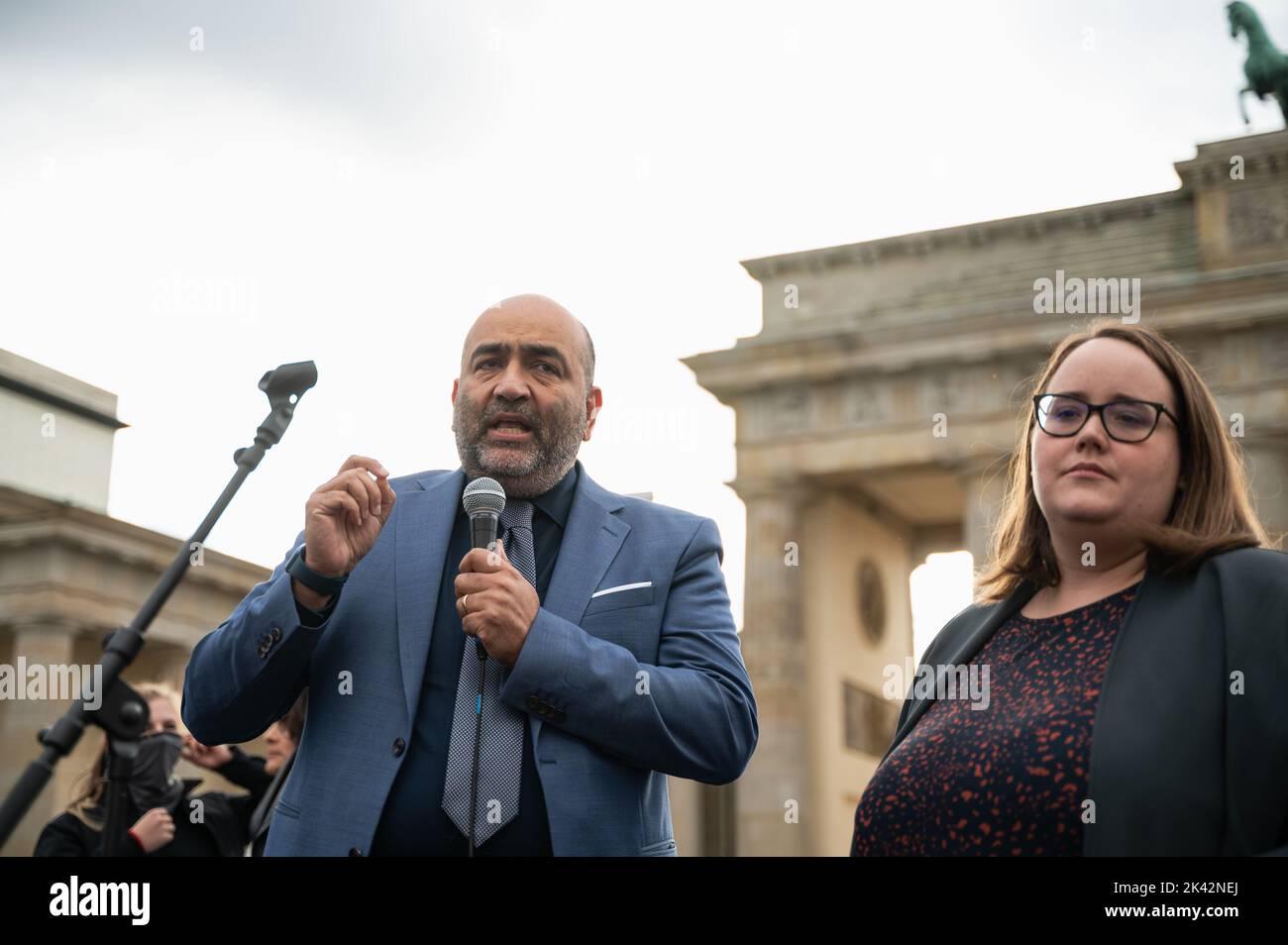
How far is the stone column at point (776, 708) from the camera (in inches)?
965

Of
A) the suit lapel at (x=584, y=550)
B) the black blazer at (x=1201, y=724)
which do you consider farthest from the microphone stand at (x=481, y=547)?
the black blazer at (x=1201, y=724)

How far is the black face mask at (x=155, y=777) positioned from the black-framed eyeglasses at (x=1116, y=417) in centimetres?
492

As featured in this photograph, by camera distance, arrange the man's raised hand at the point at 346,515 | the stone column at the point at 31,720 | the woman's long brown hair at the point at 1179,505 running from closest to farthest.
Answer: the woman's long brown hair at the point at 1179,505, the man's raised hand at the point at 346,515, the stone column at the point at 31,720

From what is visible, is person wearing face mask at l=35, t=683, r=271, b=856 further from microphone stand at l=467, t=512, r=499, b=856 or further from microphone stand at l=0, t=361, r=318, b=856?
microphone stand at l=467, t=512, r=499, b=856

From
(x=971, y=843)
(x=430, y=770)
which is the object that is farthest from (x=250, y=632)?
(x=971, y=843)

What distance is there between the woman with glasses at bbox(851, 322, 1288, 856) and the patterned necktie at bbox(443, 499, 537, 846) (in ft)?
2.20

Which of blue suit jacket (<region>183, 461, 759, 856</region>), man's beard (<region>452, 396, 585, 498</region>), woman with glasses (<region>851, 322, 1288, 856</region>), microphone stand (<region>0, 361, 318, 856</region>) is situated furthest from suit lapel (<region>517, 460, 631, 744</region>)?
microphone stand (<region>0, 361, 318, 856</region>)

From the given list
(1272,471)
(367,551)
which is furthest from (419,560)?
(1272,471)

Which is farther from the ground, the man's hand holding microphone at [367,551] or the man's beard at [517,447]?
the man's beard at [517,447]

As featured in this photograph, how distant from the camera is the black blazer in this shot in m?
1.95

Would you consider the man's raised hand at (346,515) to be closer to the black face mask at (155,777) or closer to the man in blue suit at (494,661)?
the man in blue suit at (494,661)

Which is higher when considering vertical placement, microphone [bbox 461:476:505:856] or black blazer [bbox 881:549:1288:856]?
microphone [bbox 461:476:505:856]

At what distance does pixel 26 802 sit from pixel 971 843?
104 inches
